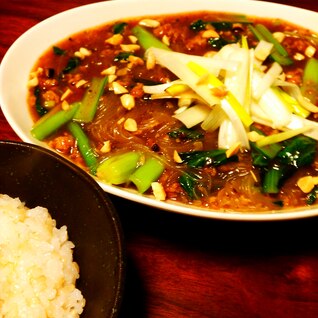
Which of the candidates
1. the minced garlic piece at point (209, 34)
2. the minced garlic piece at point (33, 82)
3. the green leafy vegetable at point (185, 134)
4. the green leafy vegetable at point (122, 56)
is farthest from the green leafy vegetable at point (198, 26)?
the minced garlic piece at point (33, 82)

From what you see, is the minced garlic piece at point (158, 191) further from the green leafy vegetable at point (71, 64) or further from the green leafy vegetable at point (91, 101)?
the green leafy vegetable at point (71, 64)

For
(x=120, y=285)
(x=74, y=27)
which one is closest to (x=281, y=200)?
(x=120, y=285)

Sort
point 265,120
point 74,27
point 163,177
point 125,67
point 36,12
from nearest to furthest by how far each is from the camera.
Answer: point 163,177, point 265,120, point 125,67, point 74,27, point 36,12

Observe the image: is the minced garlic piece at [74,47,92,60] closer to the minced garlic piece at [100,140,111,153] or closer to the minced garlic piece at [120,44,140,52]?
the minced garlic piece at [120,44,140,52]

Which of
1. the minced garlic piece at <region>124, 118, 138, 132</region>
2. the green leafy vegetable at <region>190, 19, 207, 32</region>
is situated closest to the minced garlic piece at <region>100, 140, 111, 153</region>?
the minced garlic piece at <region>124, 118, 138, 132</region>

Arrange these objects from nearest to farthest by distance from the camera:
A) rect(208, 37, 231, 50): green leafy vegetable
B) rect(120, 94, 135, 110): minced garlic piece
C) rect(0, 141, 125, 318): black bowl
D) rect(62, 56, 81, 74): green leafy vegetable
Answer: rect(0, 141, 125, 318): black bowl < rect(120, 94, 135, 110): minced garlic piece < rect(62, 56, 81, 74): green leafy vegetable < rect(208, 37, 231, 50): green leafy vegetable

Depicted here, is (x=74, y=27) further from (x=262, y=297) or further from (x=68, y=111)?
(x=262, y=297)
